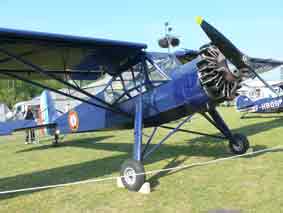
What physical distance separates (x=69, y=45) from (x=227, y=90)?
299cm

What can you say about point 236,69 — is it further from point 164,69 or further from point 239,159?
point 239,159

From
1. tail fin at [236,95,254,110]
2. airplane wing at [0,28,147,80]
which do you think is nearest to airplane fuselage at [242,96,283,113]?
tail fin at [236,95,254,110]

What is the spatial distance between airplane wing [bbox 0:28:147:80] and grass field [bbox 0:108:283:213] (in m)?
2.15

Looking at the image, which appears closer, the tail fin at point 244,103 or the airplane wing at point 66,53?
the airplane wing at point 66,53

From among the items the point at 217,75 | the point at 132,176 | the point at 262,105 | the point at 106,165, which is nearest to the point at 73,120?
the point at 106,165

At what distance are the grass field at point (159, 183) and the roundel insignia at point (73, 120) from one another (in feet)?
2.83

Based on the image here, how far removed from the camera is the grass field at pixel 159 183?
4887 mm

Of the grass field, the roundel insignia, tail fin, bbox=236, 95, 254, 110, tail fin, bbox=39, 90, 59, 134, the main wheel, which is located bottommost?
the grass field

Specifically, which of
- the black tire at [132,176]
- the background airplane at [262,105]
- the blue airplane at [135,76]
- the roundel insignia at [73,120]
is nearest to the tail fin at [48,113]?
the roundel insignia at [73,120]

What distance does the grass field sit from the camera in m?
4.89

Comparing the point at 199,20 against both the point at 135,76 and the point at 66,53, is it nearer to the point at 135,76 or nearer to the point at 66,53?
the point at 135,76

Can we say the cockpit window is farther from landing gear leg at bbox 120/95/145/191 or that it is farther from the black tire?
the black tire

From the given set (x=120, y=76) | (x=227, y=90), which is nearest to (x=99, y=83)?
(x=120, y=76)

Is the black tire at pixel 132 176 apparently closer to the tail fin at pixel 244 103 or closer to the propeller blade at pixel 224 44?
the propeller blade at pixel 224 44
